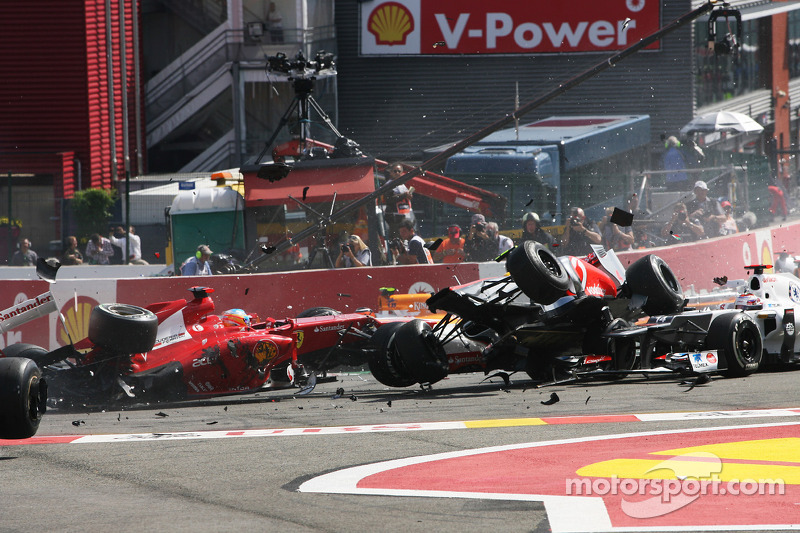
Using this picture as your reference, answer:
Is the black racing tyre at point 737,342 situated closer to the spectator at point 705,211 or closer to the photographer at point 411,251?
the photographer at point 411,251

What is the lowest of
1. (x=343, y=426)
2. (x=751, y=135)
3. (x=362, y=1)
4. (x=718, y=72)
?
(x=343, y=426)

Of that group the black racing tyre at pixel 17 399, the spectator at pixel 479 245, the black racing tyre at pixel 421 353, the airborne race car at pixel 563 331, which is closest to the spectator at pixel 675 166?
the spectator at pixel 479 245

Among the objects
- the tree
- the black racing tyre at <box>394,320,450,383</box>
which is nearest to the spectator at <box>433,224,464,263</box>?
the black racing tyre at <box>394,320,450,383</box>

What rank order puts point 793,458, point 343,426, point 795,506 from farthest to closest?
point 343,426 < point 793,458 < point 795,506

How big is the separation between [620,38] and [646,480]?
2505 centimetres

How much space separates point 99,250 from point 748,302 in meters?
13.2

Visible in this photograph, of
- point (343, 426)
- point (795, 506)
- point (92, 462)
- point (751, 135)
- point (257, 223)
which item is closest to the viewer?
point (795, 506)

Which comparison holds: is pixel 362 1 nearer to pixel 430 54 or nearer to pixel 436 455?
pixel 430 54

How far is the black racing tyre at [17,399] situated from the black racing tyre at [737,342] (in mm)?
6005

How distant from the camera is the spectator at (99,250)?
19.8m

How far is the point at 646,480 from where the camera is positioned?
5641 millimetres

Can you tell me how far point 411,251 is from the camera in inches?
591

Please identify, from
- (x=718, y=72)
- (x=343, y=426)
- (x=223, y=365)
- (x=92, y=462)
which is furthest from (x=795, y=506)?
(x=718, y=72)

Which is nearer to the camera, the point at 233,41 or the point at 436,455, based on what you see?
the point at 436,455
